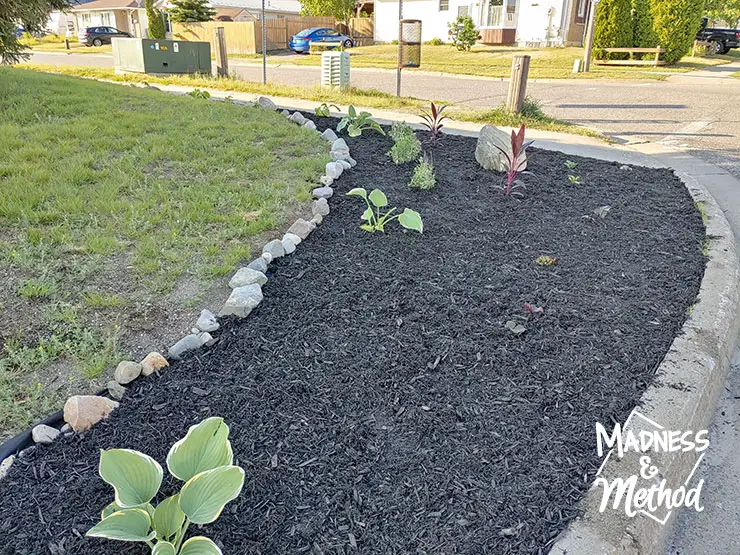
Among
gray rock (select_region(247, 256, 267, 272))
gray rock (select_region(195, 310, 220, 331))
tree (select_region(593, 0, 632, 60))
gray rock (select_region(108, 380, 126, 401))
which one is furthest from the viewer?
tree (select_region(593, 0, 632, 60))

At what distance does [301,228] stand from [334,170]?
4.00ft

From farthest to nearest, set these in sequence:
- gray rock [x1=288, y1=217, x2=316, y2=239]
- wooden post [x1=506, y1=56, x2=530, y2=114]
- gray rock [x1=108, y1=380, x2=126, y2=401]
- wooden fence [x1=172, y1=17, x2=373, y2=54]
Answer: wooden fence [x1=172, y1=17, x2=373, y2=54], wooden post [x1=506, y1=56, x2=530, y2=114], gray rock [x1=288, y1=217, x2=316, y2=239], gray rock [x1=108, y1=380, x2=126, y2=401]

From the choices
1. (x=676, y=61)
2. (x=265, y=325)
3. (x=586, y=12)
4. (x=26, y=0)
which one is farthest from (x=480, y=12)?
(x=265, y=325)

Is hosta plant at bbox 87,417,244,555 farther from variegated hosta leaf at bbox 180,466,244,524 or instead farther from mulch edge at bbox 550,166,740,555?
mulch edge at bbox 550,166,740,555

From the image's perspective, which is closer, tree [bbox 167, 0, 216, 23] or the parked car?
tree [bbox 167, 0, 216, 23]

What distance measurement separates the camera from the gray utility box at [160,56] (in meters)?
14.1

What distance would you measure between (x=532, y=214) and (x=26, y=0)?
7118 mm

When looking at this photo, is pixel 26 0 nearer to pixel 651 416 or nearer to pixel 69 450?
pixel 69 450

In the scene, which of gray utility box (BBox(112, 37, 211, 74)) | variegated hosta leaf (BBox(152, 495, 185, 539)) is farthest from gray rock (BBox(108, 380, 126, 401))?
gray utility box (BBox(112, 37, 211, 74))

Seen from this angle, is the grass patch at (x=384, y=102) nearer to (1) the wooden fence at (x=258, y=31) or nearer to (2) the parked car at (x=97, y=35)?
(1) the wooden fence at (x=258, y=31)

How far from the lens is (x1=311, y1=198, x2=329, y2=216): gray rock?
3.87 metres

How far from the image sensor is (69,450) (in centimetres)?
193

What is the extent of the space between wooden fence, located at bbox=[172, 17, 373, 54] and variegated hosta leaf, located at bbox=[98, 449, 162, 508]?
77.2 ft

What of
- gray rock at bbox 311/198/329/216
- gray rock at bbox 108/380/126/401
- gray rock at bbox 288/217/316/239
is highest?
gray rock at bbox 311/198/329/216
